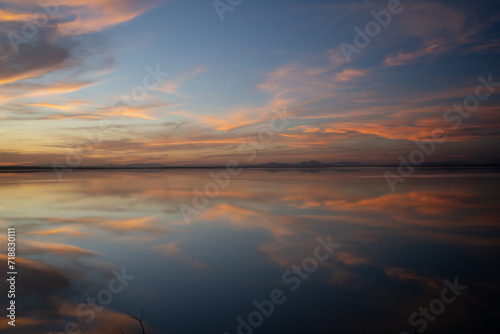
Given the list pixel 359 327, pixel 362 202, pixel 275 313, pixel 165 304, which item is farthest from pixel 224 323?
pixel 362 202

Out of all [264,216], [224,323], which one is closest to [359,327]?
[224,323]

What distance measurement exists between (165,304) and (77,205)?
1231 cm

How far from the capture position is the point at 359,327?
4.48m

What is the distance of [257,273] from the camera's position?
646 cm

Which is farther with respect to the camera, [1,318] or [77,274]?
[77,274]

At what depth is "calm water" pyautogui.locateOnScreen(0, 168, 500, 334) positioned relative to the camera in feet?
15.3

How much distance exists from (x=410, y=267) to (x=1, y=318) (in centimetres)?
699

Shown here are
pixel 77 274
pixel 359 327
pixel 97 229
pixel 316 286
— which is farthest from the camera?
pixel 97 229

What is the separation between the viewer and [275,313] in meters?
4.92

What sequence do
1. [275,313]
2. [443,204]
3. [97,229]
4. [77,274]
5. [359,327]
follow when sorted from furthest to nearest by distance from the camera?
[443,204]
[97,229]
[77,274]
[275,313]
[359,327]

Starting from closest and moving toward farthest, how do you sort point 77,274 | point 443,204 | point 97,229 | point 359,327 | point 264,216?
point 359,327 → point 77,274 → point 97,229 → point 264,216 → point 443,204

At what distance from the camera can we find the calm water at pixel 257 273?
4676 mm

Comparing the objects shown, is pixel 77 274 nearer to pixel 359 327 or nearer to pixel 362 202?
pixel 359 327

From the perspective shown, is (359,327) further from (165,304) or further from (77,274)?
(77,274)
